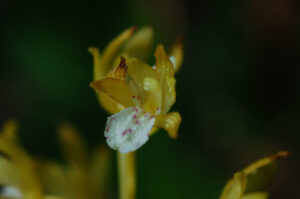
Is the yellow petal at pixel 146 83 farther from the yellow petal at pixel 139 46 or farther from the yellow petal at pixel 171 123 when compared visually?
the yellow petal at pixel 139 46

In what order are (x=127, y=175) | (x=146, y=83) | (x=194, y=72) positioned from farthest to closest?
(x=194, y=72), (x=127, y=175), (x=146, y=83)

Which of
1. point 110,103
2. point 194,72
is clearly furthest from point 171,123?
point 194,72

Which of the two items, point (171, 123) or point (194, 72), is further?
point (194, 72)

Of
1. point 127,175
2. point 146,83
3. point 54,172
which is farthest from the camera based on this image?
point 54,172

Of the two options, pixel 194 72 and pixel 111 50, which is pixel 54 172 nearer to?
pixel 111 50

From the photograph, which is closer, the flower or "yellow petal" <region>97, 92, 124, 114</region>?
the flower

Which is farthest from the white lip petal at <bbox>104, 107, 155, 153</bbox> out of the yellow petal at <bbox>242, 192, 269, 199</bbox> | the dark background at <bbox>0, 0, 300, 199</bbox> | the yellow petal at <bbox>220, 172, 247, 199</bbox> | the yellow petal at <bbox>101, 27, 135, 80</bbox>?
the dark background at <bbox>0, 0, 300, 199</bbox>

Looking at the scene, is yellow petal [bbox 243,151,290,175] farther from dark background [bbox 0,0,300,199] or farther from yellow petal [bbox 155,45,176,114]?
dark background [bbox 0,0,300,199]

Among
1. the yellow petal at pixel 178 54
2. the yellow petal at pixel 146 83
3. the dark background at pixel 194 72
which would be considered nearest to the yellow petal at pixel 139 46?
the yellow petal at pixel 178 54
